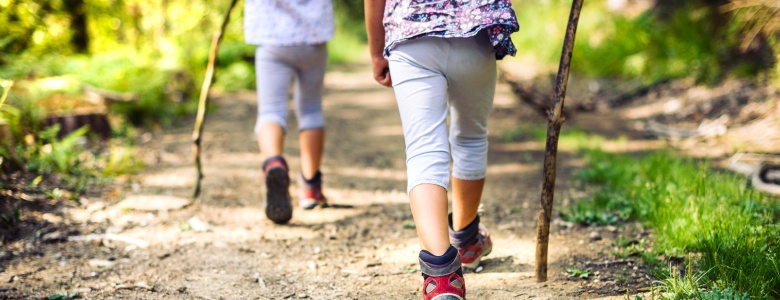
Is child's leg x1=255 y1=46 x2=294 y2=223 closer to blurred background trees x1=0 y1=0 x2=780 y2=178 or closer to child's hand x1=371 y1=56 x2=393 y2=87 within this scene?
child's hand x1=371 y1=56 x2=393 y2=87

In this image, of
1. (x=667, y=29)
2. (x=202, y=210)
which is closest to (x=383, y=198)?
(x=202, y=210)

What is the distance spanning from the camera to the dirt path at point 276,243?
2.55 m

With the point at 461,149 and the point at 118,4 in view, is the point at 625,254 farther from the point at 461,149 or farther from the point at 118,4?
the point at 118,4

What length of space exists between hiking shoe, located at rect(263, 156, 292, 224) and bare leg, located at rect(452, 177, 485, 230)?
3.47ft

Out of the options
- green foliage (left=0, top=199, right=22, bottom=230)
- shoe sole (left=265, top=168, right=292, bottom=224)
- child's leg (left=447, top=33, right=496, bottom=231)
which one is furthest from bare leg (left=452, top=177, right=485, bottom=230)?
green foliage (left=0, top=199, right=22, bottom=230)

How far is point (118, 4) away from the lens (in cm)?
660

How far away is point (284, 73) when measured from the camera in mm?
3400

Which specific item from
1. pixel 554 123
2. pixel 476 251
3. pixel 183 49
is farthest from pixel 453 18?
pixel 183 49

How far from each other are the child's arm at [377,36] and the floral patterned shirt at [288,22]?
39.1 inches

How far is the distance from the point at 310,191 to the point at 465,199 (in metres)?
1.42

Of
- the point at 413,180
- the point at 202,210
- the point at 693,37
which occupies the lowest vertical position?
the point at 202,210

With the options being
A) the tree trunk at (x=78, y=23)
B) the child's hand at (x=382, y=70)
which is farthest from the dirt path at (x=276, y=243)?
the tree trunk at (x=78, y=23)

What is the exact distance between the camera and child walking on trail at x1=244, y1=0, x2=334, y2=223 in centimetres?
326

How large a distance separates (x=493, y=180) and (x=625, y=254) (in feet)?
5.73
